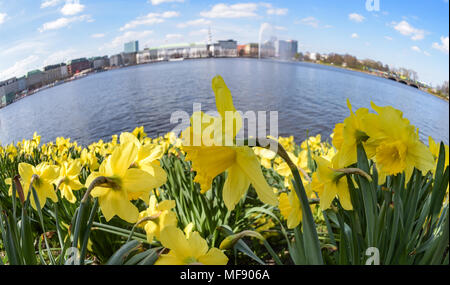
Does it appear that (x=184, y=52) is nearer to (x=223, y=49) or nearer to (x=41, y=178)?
(x=223, y=49)

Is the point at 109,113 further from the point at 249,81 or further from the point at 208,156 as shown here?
the point at 249,81

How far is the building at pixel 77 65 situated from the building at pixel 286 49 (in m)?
0.60

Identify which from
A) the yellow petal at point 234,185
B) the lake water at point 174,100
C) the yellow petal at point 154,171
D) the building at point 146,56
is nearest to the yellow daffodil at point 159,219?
the yellow petal at point 154,171

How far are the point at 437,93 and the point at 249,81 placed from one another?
99.4 inches

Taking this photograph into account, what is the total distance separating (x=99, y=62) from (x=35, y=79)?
0.18 meters

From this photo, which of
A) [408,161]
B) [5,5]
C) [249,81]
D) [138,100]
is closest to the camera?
[408,161]

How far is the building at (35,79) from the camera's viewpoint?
0.70 meters

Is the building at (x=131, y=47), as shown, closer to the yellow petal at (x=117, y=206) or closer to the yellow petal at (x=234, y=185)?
the yellow petal at (x=117, y=206)

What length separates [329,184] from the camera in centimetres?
42

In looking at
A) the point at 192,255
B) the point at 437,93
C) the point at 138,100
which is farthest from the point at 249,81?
the point at 192,255

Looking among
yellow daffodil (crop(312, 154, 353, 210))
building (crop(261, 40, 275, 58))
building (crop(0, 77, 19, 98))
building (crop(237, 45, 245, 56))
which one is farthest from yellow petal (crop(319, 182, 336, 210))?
building (crop(0, 77, 19, 98))

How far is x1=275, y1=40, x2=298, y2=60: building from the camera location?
2.86ft

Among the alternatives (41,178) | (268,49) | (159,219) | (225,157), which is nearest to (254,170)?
(225,157)
